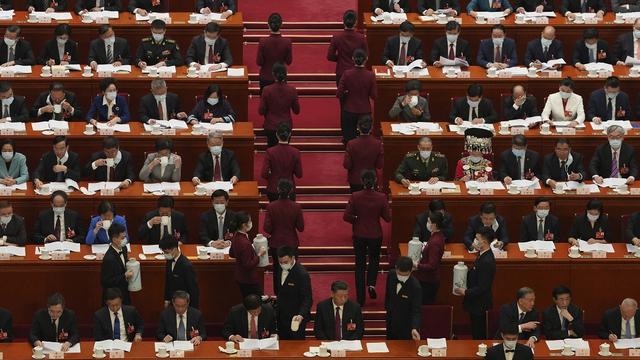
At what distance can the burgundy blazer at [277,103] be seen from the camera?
58.7 feet

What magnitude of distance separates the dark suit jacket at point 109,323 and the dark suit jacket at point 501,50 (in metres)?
5.89

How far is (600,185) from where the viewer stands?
1717cm

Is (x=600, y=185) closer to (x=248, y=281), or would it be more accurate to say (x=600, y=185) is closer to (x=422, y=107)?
(x=422, y=107)

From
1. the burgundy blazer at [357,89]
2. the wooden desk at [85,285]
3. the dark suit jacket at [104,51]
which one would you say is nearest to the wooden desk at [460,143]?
the burgundy blazer at [357,89]

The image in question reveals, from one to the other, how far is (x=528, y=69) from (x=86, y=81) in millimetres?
4898

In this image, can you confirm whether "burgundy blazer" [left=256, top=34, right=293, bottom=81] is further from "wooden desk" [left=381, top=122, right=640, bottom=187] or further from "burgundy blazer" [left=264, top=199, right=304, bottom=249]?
"burgundy blazer" [left=264, top=199, right=304, bottom=249]

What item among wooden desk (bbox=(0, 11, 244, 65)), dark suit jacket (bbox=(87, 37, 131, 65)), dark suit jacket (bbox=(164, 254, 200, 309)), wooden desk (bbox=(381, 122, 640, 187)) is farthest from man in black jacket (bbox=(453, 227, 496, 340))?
dark suit jacket (bbox=(87, 37, 131, 65))

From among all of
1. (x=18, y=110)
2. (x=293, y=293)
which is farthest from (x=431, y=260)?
(x=18, y=110)

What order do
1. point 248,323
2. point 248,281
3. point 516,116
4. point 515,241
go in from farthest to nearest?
1. point 516,116
2. point 515,241
3. point 248,281
4. point 248,323

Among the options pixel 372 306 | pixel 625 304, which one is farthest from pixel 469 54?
pixel 625 304

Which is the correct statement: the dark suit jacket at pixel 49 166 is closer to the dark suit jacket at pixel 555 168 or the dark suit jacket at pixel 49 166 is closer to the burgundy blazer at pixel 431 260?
the burgundy blazer at pixel 431 260

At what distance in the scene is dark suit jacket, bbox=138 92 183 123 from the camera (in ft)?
58.9

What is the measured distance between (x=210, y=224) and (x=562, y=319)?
3507 mm

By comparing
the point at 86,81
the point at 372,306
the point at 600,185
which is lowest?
the point at 372,306
